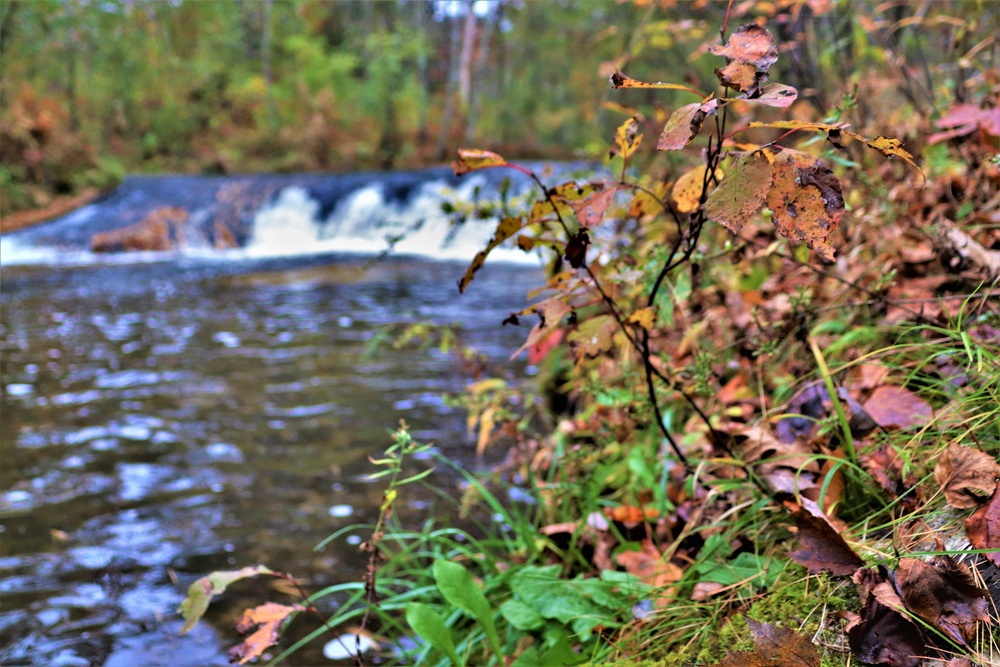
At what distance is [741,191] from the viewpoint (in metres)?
0.86

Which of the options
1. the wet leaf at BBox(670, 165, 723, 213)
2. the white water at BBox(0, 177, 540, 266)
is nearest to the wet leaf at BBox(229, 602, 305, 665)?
the wet leaf at BBox(670, 165, 723, 213)

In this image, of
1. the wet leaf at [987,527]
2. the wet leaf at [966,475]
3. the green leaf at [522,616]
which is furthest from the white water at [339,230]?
the wet leaf at [987,527]

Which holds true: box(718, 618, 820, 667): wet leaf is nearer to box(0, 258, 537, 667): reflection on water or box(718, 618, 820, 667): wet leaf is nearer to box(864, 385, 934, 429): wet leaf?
box(864, 385, 934, 429): wet leaf

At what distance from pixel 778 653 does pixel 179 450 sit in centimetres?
292

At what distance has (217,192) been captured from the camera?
13.1m

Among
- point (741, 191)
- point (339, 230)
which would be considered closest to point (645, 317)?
point (741, 191)

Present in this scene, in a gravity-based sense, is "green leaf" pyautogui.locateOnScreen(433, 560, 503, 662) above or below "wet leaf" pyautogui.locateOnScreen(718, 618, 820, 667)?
below

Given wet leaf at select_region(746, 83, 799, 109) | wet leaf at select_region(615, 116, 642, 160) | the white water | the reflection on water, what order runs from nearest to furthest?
wet leaf at select_region(746, 83, 799, 109), wet leaf at select_region(615, 116, 642, 160), the reflection on water, the white water

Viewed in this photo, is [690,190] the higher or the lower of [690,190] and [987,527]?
the higher

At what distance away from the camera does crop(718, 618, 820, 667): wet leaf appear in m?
0.84

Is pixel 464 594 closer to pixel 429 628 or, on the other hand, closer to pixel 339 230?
pixel 429 628

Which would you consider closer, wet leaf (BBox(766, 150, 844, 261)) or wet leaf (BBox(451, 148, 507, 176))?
wet leaf (BBox(766, 150, 844, 261))

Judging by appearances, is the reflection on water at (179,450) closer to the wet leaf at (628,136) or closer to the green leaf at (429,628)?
the green leaf at (429,628)

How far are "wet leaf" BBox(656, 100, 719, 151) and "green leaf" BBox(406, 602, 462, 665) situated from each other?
0.94 m
